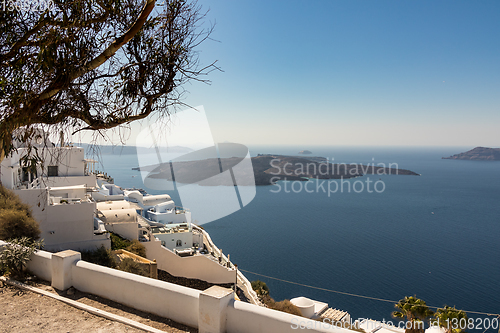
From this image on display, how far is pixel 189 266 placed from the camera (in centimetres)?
1834

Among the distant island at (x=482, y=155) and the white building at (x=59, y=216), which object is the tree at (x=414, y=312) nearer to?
the white building at (x=59, y=216)

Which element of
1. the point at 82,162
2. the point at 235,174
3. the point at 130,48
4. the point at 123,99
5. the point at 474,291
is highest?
the point at 130,48

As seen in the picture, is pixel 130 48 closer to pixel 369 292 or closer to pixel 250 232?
pixel 369 292

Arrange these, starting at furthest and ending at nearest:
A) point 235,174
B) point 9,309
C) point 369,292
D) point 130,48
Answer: point 235,174
point 369,292
point 130,48
point 9,309

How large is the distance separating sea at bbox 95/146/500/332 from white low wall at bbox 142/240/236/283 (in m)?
7.15

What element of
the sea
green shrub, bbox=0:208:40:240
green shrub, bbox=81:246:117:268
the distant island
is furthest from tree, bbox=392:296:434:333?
the distant island

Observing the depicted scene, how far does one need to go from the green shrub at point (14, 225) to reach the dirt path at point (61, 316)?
4201 mm

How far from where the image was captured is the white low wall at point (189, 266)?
17500 millimetres

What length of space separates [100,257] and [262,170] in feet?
318

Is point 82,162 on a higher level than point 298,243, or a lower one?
higher

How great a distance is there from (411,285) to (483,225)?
30.5 m

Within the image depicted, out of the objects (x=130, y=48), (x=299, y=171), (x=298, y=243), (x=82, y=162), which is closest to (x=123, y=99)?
(x=130, y=48)

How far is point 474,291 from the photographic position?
27.8 meters

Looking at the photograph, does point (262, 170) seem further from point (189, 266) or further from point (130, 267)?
point (130, 267)
